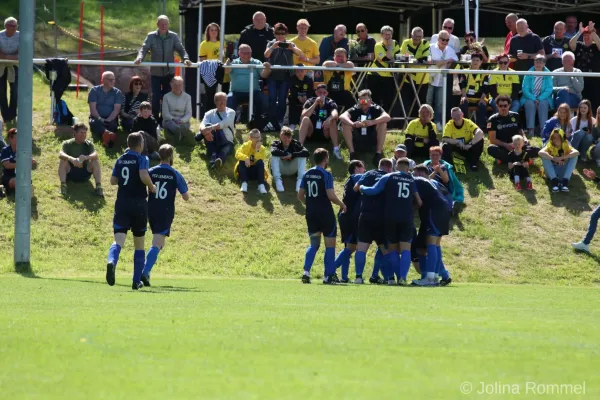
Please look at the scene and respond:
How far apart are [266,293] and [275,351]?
17.3 ft

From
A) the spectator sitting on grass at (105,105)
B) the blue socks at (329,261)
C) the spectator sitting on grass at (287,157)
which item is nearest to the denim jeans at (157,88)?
the spectator sitting on grass at (105,105)

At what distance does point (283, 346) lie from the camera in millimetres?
7531

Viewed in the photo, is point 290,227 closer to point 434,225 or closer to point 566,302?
point 434,225

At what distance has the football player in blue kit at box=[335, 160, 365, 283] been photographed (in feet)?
50.1

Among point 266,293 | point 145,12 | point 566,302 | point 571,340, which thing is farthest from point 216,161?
point 145,12

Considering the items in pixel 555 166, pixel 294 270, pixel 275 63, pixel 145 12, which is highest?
pixel 145 12

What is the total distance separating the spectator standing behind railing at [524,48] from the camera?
21.9m

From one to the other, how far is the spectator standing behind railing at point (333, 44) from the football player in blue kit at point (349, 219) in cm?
682

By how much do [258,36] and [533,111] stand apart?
5697 mm

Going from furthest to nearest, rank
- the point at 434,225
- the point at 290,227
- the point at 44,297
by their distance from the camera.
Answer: the point at 290,227 → the point at 434,225 → the point at 44,297

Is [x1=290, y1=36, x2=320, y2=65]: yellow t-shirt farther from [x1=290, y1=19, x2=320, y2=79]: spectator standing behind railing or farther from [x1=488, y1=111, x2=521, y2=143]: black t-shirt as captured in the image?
[x1=488, y1=111, x2=521, y2=143]: black t-shirt

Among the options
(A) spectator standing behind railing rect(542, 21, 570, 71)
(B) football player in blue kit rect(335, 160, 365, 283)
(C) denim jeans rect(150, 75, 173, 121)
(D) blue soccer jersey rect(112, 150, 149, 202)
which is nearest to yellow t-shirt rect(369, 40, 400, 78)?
(A) spectator standing behind railing rect(542, 21, 570, 71)

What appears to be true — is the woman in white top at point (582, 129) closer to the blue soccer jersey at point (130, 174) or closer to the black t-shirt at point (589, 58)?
the black t-shirt at point (589, 58)

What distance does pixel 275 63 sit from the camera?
69.3 ft
